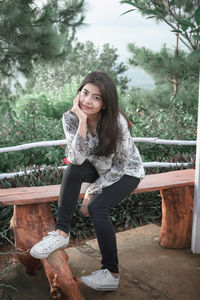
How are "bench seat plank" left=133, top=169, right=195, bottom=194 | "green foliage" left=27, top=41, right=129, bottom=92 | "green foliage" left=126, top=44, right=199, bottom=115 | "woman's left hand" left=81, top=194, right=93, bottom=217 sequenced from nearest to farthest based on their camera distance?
"woman's left hand" left=81, top=194, right=93, bottom=217
"bench seat plank" left=133, top=169, right=195, bottom=194
"green foliage" left=126, top=44, right=199, bottom=115
"green foliage" left=27, top=41, right=129, bottom=92

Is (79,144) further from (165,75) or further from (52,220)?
(165,75)

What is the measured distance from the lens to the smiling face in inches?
92.8

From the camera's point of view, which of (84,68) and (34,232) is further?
(84,68)

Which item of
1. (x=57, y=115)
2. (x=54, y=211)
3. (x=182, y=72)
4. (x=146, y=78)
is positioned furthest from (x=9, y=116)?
(x=146, y=78)

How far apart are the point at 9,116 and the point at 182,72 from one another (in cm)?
489

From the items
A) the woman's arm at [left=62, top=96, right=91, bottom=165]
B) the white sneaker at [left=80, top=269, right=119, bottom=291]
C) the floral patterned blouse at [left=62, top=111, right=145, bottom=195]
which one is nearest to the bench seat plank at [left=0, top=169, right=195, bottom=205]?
the floral patterned blouse at [left=62, top=111, right=145, bottom=195]

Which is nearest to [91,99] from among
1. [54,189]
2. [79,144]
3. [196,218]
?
[79,144]

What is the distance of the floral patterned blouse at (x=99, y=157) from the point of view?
7.71 ft

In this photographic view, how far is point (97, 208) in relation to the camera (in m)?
2.32

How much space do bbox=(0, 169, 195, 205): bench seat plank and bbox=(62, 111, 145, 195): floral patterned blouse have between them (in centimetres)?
21

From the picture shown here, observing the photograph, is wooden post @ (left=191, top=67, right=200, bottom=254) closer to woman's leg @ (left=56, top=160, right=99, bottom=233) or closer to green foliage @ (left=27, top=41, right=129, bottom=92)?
woman's leg @ (left=56, top=160, right=99, bottom=233)

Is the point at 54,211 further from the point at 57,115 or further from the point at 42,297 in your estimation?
the point at 57,115

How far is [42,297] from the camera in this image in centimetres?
240

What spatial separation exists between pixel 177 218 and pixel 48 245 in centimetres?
119
